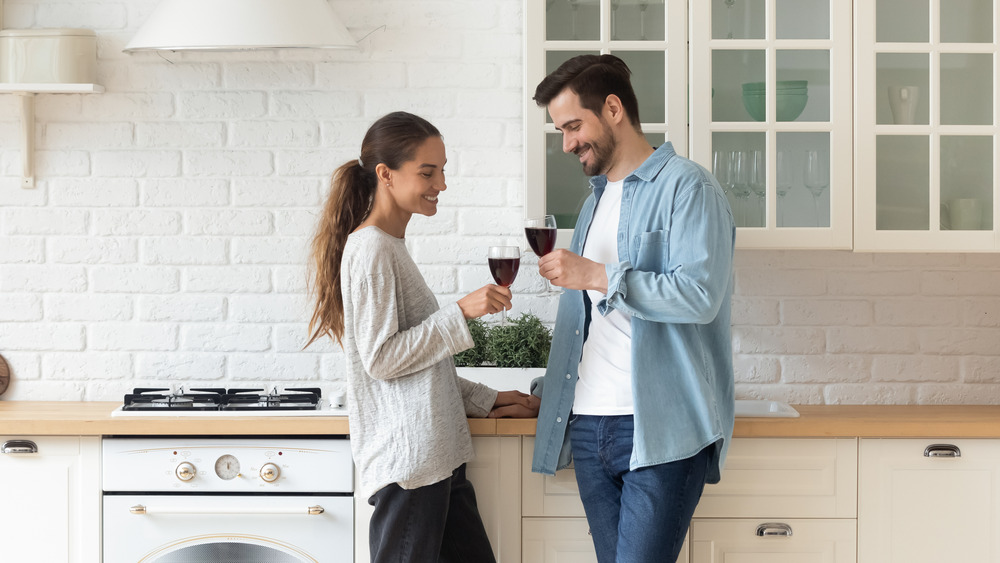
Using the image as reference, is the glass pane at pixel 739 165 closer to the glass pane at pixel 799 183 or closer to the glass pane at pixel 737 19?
the glass pane at pixel 799 183

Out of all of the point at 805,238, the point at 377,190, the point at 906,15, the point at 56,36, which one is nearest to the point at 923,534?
the point at 805,238

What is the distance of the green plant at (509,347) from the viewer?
252cm

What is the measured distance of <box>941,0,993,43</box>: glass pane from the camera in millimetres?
2363

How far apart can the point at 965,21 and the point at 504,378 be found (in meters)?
1.53

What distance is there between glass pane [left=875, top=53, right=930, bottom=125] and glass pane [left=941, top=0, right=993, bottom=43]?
9cm

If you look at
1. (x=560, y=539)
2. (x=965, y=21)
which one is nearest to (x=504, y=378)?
(x=560, y=539)

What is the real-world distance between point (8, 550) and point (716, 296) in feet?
6.07

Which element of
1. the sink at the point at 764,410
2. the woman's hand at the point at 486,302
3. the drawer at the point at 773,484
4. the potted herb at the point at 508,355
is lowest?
the drawer at the point at 773,484

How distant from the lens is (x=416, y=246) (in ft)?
9.17

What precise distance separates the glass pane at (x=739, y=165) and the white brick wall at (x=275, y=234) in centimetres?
46

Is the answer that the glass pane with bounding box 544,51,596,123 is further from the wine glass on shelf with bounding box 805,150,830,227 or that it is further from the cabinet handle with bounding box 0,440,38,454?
the cabinet handle with bounding box 0,440,38,454

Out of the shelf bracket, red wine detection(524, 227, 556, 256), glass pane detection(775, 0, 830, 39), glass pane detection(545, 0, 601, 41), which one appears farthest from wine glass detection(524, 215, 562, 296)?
the shelf bracket

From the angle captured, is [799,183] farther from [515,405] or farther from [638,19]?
[515,405]

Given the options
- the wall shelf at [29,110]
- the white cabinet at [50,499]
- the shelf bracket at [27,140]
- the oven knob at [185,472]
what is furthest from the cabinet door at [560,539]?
the shelf bracket at [27,140]
